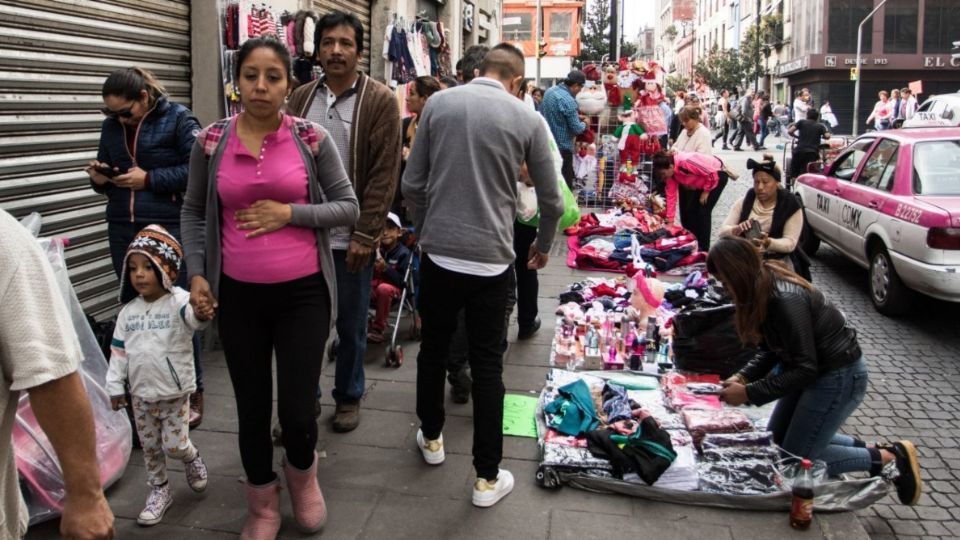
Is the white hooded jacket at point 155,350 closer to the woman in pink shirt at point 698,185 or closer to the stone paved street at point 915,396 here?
the stone paved street at point 915,396

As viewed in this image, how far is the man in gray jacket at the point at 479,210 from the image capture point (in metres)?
3.65

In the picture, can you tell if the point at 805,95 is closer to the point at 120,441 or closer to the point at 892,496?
the point at 892,496

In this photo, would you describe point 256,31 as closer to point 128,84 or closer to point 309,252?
point 128,84

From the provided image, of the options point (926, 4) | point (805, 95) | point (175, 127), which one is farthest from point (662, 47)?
point (175, 127)

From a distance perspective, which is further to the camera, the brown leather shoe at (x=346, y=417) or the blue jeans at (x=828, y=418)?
the brown leather shoe at (x=346, y=417)

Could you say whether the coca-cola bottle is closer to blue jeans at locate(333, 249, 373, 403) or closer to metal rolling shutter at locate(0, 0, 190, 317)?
blue jeans at locate(333, 249, 373, 403)

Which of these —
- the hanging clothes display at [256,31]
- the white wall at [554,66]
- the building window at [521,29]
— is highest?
the building window at [521,29]

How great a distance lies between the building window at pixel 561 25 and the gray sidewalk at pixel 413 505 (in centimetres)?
2701

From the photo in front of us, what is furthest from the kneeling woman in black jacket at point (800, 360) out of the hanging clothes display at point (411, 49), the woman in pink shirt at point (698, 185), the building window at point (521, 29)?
the building window at point (521, 29)

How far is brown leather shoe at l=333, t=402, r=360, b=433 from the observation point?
15.3 feet

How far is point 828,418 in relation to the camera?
158 inches

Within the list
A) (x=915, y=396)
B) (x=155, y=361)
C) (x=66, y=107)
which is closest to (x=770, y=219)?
(x=915, y=396)

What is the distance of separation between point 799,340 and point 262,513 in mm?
2486

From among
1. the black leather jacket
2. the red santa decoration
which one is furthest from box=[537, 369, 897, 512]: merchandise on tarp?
the red santa decoration
